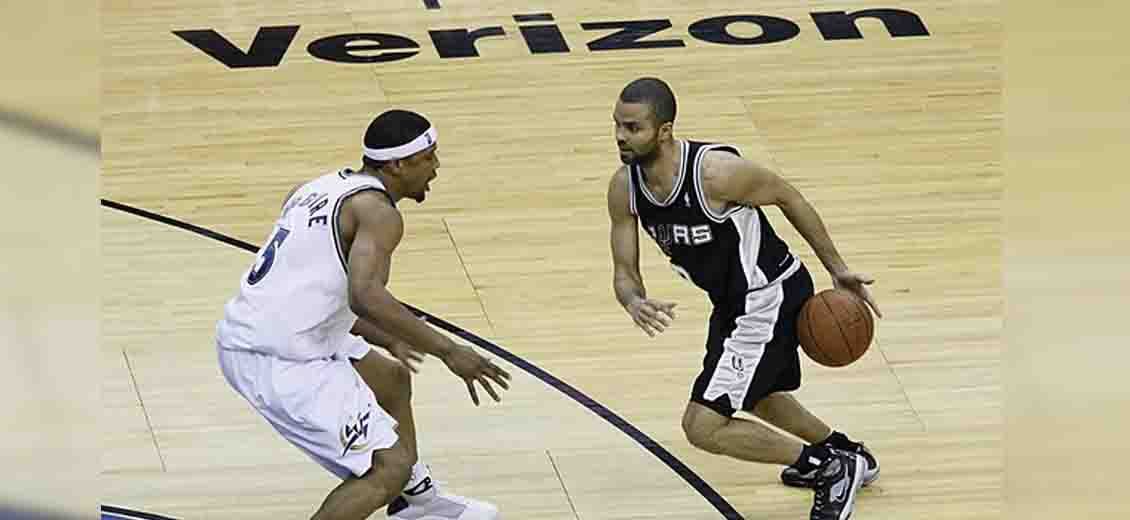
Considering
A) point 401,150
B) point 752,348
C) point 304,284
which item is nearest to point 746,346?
point 752,348

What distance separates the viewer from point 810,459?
4801mm

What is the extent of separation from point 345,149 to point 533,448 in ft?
9.31

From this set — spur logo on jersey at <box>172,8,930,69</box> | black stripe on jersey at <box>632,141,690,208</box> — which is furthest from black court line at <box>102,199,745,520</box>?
spur logo on jersey at <box>172,8,930,69</box>

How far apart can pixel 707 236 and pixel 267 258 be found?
1.08m

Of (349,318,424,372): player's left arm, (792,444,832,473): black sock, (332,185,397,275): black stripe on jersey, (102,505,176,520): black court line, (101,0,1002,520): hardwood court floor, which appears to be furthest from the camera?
(101,0,1002,520): hardwood court floor

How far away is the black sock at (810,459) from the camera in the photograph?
479 cm

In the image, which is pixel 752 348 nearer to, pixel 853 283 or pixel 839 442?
pixel 853 283

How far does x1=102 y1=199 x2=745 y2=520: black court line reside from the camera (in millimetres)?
5094

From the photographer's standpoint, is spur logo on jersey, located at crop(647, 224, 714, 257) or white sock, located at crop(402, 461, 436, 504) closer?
spur logo on jersey, located at crop(647, 224, 714, 257)

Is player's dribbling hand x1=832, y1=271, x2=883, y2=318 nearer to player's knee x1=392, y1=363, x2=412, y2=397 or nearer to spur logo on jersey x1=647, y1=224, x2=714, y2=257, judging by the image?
spur logo on jersey x1=647, y1=224, x2=714, y2=257

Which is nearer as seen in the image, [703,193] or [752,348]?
[703,193]

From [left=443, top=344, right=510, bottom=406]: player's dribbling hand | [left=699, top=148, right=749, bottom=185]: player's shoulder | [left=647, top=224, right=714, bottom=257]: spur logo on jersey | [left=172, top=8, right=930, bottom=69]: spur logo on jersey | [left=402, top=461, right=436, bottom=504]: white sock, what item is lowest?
[left=172, top=8, right=930, bottom=69]: spur logo on jersey
